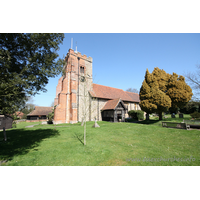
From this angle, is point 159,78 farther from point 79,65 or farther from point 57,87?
point 57,87

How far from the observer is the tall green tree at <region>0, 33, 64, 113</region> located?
5.17 m

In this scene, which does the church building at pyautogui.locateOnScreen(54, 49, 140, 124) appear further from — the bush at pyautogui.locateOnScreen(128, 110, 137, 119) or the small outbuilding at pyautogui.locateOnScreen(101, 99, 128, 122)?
the bush at pyautogui.locateOnScreen(128, 110, 137, 119)

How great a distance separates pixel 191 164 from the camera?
4.16 meters

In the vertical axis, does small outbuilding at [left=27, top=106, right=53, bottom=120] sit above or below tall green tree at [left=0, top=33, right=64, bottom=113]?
below

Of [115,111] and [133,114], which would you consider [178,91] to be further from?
[133,114]

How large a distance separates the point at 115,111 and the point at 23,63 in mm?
18012

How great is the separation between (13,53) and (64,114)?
54.3ft

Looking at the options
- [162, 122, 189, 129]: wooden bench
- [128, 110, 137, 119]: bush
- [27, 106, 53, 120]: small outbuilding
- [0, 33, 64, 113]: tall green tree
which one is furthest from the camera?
[27, 106, 53, 120]: small outbuilding

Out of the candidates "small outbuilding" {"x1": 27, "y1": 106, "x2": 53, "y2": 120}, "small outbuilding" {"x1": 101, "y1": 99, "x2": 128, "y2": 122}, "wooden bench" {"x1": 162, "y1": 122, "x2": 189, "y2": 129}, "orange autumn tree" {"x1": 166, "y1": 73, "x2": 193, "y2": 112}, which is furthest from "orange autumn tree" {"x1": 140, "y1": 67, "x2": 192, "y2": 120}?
"small outbuilding" {"x1": 27, "y1": 106, "x2": 53, "y2": 120}

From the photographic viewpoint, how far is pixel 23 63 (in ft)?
23.3

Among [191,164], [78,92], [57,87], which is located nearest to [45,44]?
[191,164]

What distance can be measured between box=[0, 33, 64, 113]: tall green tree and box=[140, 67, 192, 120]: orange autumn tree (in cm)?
1381

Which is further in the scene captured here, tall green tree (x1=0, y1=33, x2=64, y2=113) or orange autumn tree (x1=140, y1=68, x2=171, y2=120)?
orange autumn tree (x1=140, y1=68, x2=171, y2=120)

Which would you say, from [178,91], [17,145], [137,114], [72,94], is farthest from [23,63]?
[137,114]
